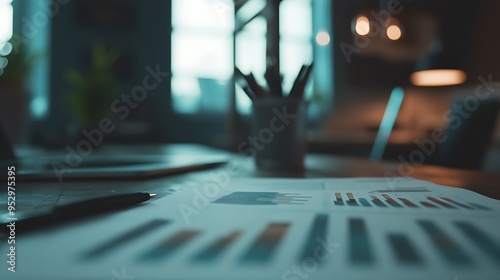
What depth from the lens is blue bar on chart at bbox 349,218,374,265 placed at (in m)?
0.19

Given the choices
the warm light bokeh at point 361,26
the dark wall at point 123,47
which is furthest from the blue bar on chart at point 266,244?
the dark wall at point 123,47

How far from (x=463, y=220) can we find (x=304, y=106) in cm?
47

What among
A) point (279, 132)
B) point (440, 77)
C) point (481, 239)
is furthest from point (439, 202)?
point (440, 77)

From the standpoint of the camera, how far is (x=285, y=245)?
21cm

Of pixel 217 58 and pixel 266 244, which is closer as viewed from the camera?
pixel 266 244

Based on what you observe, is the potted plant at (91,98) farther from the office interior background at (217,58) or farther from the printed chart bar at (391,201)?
the office interior background at (217,58)

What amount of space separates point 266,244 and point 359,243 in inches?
2.0

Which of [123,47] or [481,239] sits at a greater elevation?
[123,47]

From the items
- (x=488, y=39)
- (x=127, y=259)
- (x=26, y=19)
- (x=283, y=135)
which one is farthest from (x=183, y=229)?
(x=26, y=19)

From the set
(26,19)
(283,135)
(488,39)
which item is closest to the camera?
(283,135)

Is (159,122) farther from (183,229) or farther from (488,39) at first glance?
(183,229)

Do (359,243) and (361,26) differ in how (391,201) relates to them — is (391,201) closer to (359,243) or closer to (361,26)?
(359,243)

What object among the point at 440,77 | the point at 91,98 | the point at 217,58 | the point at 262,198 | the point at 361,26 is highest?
the point at 217,58

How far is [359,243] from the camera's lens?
0.22 m
